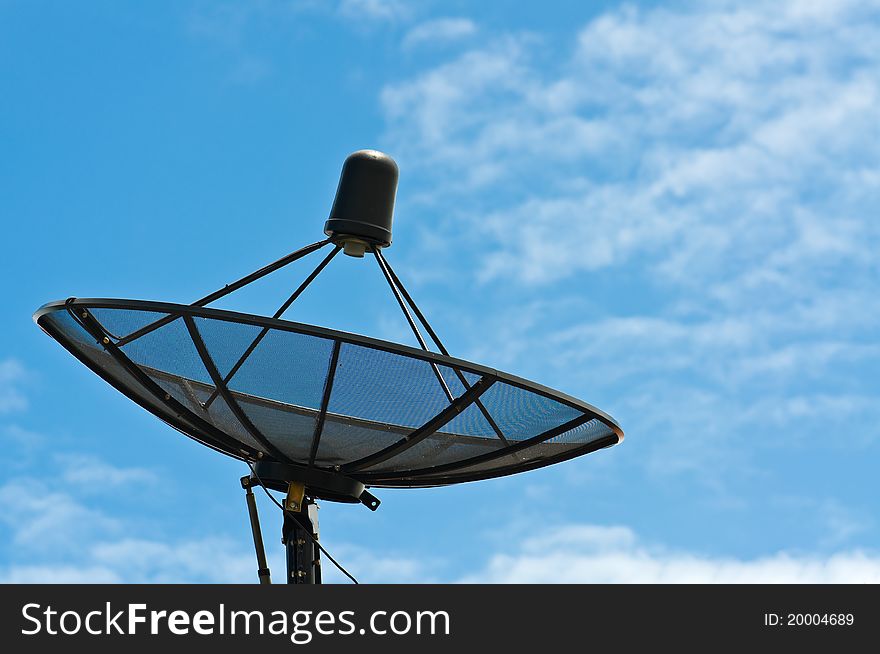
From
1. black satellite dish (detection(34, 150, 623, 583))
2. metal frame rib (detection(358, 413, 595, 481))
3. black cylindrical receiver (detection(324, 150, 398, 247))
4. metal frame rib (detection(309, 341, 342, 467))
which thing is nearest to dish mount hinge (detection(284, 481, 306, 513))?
black satellite dish (detection(34, 150, 623, 583))

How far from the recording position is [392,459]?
13.9 meters

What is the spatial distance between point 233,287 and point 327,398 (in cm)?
146

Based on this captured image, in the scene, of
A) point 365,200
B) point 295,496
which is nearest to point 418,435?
point 295,496

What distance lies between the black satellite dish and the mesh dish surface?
0.02 m

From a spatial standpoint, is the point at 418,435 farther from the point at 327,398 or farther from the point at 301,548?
the point at 301,548

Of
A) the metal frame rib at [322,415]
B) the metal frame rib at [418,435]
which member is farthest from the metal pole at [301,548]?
the metal frame rib at [418,435]

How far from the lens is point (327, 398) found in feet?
43.3

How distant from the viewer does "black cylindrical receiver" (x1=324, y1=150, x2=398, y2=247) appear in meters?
13.6

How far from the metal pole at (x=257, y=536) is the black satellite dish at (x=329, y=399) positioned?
0.01 m

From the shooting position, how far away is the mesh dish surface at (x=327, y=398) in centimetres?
1197

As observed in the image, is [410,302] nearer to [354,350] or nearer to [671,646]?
[354,350]

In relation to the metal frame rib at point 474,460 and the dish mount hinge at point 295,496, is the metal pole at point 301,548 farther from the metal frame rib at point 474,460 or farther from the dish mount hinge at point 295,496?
the metal frame rib at point 474,460

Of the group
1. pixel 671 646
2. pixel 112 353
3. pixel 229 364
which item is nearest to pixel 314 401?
pixel 229 364

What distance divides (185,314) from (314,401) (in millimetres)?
2358
